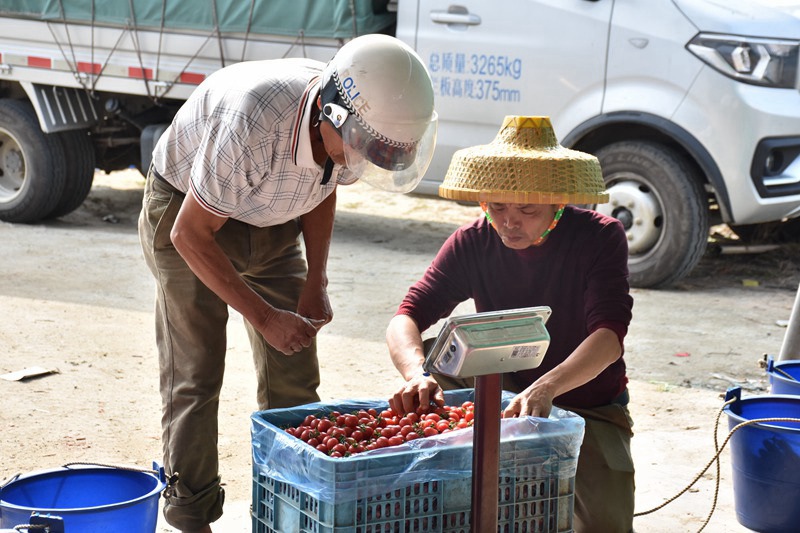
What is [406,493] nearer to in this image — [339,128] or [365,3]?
[339,128]

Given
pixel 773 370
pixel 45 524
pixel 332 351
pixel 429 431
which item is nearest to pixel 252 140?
pixel 429 431

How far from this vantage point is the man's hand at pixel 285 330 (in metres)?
3.15

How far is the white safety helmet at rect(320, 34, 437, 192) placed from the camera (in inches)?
108

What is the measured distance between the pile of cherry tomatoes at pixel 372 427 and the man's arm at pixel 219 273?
36 centimetres

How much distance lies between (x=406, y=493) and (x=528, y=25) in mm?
5353

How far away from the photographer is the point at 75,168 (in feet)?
29.5

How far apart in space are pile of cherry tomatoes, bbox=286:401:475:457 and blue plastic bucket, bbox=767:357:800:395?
1468 millimetres

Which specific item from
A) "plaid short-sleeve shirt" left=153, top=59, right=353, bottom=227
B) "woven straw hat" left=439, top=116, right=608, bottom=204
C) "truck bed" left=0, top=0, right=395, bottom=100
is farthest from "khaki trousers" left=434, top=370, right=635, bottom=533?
"truck bed" left=0, top=0, right=395, bottom=100

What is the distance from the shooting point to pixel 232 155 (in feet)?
9.68

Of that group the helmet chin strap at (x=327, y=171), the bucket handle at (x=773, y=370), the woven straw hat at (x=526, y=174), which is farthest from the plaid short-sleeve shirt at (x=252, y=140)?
the bucket handle at (x=773, y=370)

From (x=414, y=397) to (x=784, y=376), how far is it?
1.67 meters

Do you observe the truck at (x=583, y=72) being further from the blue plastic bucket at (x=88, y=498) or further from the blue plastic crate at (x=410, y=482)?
the blue plastic bucket at (x=88, y=498)

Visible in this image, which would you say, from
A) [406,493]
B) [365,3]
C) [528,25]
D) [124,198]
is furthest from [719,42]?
[124,198]

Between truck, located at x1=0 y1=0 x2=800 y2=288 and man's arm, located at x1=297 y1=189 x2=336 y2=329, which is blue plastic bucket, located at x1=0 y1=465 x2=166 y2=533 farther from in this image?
truck, located at x1=0 y1=0 x2=800 y2=288
